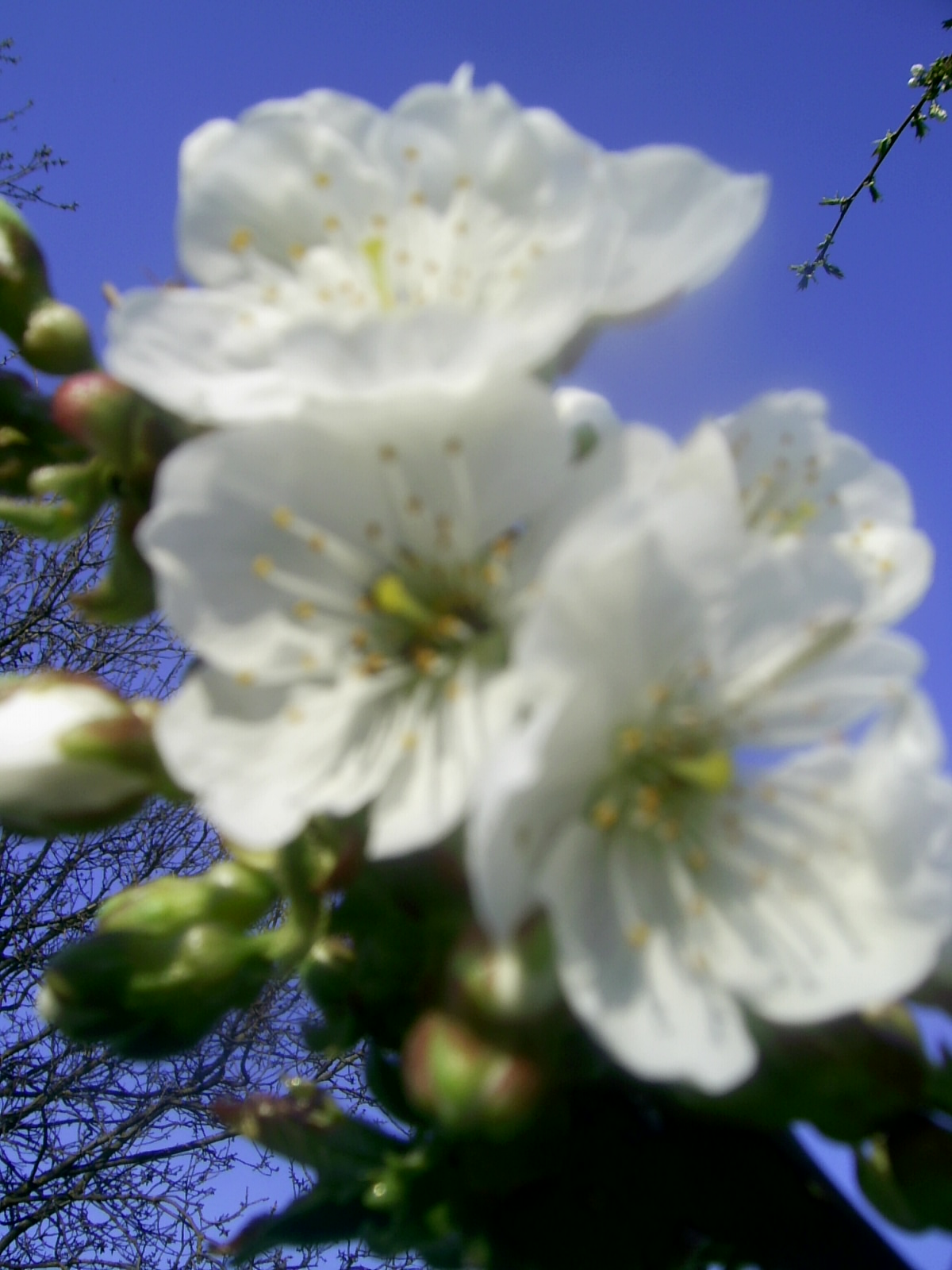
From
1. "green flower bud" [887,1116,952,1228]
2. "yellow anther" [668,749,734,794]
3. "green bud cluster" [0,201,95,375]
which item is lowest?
"green flower bud" [887,1116,952,1228]

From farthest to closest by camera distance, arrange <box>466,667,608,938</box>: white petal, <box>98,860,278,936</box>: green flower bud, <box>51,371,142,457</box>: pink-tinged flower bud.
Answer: <box>51,371,142,457</box>: pink-tinged flower bud, <box>98,860,278,936</box>: green flower bud, <box>466,667,608,938</box>: white petal

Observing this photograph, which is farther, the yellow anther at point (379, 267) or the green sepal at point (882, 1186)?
the yellow anther at point (379, 267)

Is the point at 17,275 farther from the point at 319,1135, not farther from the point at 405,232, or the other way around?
the point at 319,1135

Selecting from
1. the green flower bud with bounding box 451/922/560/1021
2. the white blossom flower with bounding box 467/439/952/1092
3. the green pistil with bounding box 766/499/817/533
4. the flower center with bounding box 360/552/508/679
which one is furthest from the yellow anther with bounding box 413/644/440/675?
the green pistil with bounding box 766/499/817/533

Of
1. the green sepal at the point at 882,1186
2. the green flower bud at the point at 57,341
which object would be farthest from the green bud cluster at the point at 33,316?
the green sepal at the point at 882,1186

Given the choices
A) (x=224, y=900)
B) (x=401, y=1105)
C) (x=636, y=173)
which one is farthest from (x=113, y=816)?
(x=636, y=173)

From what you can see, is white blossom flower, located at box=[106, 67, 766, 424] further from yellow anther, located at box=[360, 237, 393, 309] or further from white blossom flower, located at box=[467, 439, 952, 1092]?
white blossom flower, located at box=[467, 439, 952, 1092]

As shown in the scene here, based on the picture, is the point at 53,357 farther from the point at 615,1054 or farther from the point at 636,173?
the point at 615,1054

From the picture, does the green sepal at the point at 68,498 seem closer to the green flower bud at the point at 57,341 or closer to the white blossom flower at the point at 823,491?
the green flower bud at the point at 57,341
